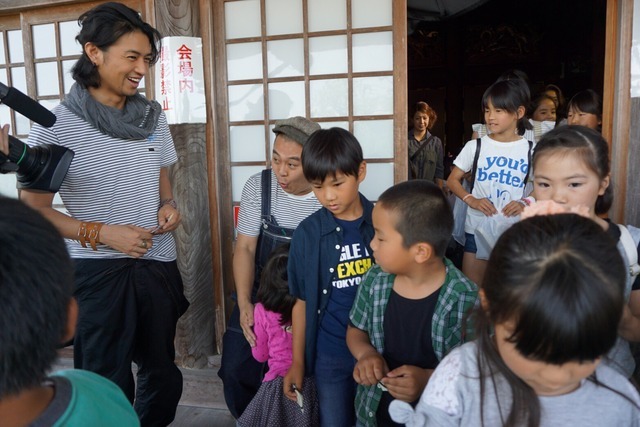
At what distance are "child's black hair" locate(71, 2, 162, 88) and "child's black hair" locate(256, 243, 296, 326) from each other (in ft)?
3.37

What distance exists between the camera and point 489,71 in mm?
7754

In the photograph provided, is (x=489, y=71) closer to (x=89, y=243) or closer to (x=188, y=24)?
(x=188, y=24)

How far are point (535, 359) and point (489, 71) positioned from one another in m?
7.52

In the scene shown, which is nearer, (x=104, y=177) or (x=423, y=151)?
(x=104, y=177)

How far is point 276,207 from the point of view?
238 centimetres

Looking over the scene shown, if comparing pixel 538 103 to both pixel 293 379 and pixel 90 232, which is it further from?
pixel 90 232

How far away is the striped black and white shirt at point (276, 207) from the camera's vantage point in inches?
92.7

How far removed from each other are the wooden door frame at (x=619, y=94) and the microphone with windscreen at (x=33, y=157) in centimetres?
255

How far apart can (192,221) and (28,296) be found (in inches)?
→ 90.2

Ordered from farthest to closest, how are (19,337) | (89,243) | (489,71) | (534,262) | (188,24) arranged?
1. (489,71)
2. (188,24)
3. (89,243)
4. (534,262)
5. (19,337)

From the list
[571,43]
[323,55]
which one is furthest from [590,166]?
[571,43]

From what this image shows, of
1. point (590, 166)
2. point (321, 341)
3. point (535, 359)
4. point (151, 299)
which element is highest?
point (590, 166)

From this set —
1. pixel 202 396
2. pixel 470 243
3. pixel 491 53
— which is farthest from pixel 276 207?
pixel 491 53

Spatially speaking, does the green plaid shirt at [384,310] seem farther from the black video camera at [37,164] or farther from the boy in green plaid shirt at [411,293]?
the black video camera at [37,164]
